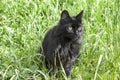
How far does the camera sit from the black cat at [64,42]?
3.57 meters

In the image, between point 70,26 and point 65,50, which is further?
point 65,50

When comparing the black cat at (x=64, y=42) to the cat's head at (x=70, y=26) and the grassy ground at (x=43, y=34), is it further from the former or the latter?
the grassy ground at (x=43, y=34)

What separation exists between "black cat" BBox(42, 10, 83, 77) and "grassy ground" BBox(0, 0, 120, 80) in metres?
0.10

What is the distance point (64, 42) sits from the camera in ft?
12.2

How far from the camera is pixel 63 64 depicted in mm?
3771

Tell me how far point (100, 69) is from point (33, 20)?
4.40ft

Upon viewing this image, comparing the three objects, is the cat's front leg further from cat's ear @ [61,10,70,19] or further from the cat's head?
cat's ear @ [61,10,70,19]

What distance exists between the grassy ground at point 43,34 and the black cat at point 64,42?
103mm

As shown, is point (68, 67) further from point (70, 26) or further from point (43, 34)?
point (43, 34)

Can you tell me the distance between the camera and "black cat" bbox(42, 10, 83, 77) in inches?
141

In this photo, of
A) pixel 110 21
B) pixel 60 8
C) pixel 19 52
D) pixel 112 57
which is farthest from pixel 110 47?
pixel 60 8

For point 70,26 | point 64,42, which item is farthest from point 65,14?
point 64,42

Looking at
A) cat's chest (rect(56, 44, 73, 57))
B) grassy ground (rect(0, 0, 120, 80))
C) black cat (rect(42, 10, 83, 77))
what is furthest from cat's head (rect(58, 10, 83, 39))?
grassy ground (rect(0, 0, 120, 80))

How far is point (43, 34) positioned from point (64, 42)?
604 mm
